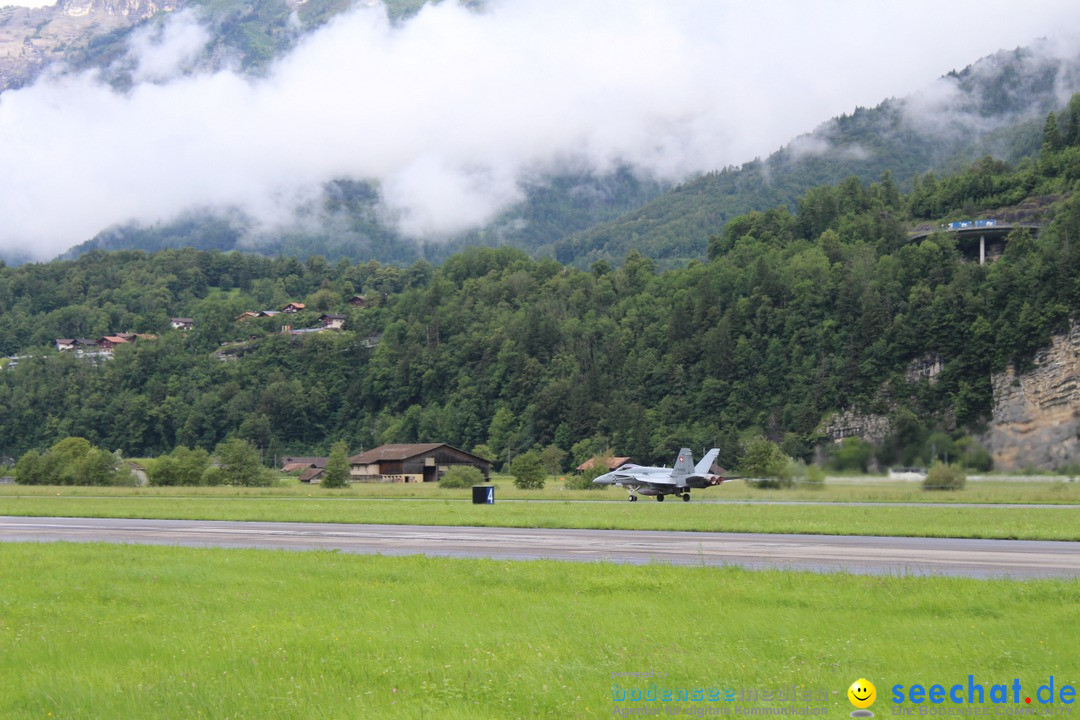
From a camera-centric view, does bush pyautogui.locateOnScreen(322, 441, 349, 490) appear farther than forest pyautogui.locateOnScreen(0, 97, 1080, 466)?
No

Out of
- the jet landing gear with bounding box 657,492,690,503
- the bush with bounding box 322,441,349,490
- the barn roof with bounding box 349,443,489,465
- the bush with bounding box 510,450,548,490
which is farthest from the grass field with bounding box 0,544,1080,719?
the barn roof with bounding box 349,443,489,465

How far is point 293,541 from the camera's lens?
121 feet

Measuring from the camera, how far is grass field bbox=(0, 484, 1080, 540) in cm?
3969

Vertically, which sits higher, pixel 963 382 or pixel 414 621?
pixel 963 382

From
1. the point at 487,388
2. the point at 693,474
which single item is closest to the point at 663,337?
the point at 487,388

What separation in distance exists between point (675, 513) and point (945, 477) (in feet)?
55.0

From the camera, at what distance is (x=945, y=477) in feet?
187

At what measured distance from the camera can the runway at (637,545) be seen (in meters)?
26.6

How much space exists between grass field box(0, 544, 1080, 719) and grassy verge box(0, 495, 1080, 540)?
16.6 m

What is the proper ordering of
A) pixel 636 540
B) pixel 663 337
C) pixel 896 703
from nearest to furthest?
pixel 896 703
pixel 636 540
pixel 663 337

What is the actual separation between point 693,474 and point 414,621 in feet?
167

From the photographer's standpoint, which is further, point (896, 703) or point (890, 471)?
point (890, 471)

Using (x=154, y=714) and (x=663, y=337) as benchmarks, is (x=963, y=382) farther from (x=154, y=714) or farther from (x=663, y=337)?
(x=154, y=714)

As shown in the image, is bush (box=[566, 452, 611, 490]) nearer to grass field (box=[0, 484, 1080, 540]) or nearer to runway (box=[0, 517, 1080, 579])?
grass field (box=[0, 484, 1080, 540])
